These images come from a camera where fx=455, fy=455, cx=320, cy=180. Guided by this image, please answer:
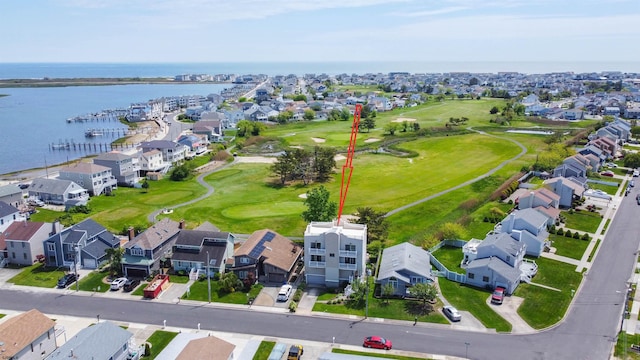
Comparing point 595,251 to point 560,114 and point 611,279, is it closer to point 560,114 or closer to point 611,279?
point 611,279

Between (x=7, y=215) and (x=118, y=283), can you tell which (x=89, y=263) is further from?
(x=7, y=215)

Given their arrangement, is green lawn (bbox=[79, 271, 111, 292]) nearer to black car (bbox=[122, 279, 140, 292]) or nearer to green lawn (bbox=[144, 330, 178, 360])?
black car (bbox=[122, 279, 140, 292])

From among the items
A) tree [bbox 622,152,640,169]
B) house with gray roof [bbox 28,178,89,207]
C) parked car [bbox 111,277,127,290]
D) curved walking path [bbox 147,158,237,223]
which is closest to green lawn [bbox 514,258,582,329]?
parked car [bbox 111,277,127,290]

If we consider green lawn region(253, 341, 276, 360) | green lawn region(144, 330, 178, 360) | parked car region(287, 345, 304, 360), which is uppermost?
parked car region(287, 345, 304, 360)

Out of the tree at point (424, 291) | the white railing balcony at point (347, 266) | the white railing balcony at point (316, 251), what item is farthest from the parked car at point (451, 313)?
the white railing balcony at point (316, 251)

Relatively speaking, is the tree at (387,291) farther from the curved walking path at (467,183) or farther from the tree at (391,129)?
the tree at (391,129)

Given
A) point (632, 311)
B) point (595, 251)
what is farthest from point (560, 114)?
point (632, 311)
